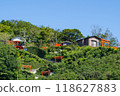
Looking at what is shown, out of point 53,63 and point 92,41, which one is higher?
point 92,41

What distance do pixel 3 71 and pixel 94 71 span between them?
26.7 feet

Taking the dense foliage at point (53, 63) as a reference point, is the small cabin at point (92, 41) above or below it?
above

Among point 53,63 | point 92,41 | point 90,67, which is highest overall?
point 92,41

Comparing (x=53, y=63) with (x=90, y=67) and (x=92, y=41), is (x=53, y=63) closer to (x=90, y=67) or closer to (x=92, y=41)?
(x=90, y=67)

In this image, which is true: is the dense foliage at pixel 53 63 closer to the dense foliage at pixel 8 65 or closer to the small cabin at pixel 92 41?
the dense foliage at pixel 8 65

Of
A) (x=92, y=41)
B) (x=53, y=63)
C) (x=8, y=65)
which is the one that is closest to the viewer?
(x=8, y=65)

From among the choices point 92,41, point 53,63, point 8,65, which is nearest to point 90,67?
point 53,63

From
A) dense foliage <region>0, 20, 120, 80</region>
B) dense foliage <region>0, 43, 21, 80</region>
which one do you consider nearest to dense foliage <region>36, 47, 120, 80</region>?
dense foliage <region>0, 20, 120, 80</region>

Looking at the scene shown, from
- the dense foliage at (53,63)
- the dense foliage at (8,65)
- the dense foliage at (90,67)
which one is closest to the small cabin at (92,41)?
the dense foliage at (53,63)

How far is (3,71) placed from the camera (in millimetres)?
20594

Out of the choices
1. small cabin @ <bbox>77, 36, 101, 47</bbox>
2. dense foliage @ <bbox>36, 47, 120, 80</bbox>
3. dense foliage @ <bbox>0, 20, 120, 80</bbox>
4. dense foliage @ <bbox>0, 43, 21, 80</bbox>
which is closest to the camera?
dense foliage @ <bbox>36, 47, 120, 80</bbox>

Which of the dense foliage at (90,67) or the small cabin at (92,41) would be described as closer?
the dense foliage at (90,67)

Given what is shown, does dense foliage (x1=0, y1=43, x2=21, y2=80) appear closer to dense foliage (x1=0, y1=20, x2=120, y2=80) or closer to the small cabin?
dense foliage (x1=0, y1=20, x2=120, y2=80)

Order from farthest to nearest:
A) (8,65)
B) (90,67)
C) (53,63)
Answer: (53,63), (8,65), (90,67)
